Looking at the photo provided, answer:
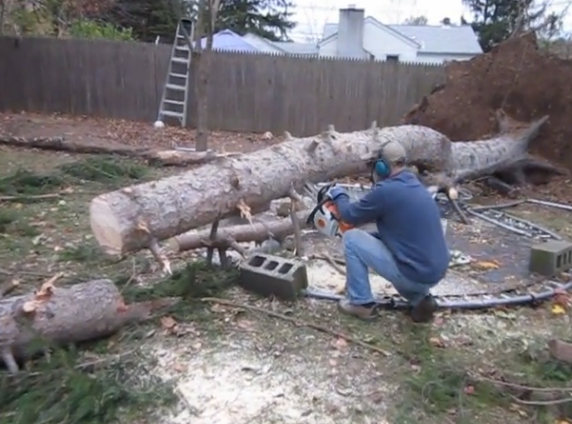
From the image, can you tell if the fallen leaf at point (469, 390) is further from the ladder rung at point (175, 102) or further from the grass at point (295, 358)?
the ladder rung at point (175, 102)

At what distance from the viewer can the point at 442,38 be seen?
A: 2895 cm

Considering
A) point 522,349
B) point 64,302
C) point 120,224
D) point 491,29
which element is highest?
point 491,29

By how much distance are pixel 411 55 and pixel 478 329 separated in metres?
26.1

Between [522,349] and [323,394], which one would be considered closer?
[323,394]

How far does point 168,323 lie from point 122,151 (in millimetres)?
6493

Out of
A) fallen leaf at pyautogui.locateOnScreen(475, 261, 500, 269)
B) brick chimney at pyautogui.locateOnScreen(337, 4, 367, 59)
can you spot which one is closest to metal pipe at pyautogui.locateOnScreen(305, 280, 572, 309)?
fallen leaf at pyautogui.locateOnScreen(475, 261, 500, 269)

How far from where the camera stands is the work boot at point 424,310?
13.8ft

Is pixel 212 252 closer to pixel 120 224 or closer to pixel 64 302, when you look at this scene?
pixel 120 224

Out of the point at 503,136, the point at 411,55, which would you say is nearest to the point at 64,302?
the point at 503,136

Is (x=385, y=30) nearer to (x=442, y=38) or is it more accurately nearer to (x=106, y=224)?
(x=442, y=38)

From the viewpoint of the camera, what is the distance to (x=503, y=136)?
8570 millimetres

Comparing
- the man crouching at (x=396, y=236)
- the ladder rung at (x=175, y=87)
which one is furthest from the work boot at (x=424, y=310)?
the ladder rung at (x=175, y=87)

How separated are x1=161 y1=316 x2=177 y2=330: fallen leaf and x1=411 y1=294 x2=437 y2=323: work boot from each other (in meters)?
1.53

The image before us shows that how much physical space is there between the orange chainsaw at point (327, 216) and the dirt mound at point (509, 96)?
5034 mm
